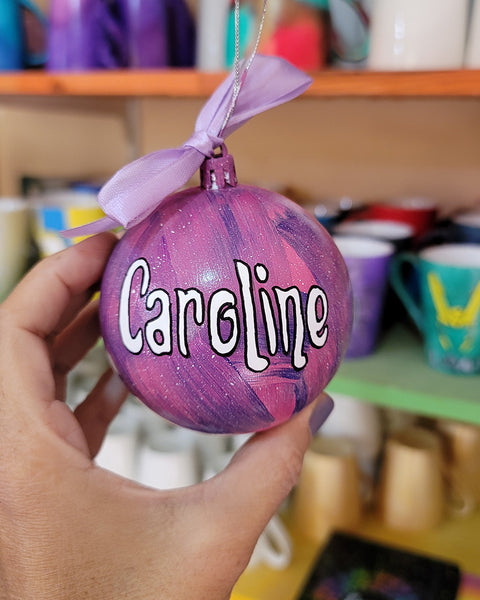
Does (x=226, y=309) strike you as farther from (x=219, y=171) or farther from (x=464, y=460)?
(x=464, y=460)

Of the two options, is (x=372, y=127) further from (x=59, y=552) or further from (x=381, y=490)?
(x=59, y=552)

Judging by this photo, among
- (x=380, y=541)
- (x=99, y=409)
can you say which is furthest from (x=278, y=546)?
(x=99, y=409)

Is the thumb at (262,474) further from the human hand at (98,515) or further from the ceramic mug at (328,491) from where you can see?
the ceramic mug at (328,491)

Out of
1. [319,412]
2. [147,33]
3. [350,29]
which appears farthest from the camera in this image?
[147,33]

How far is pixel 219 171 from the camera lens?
0.42 metres

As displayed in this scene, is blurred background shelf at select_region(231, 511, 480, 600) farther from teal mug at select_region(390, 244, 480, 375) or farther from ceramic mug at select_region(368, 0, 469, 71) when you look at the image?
ceramic mug at select_region(368, 0, 469, 71)

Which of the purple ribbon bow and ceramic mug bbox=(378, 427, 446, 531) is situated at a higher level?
the purple ribbon bow

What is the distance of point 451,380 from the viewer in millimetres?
673

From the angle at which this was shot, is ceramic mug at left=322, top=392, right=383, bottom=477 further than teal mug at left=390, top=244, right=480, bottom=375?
Yes

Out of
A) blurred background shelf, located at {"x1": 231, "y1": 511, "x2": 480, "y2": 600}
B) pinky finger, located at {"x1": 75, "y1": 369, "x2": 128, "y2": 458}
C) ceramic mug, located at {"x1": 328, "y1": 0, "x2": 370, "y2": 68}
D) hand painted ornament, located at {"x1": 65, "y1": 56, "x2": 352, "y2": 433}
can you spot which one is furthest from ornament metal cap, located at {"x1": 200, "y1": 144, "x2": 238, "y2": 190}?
blurred background shelf, located at {"x1": 231, "y1": 511, "x2": 480, "y2": 600}

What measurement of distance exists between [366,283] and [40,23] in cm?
67

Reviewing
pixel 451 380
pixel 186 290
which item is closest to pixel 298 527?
pixel 451 380

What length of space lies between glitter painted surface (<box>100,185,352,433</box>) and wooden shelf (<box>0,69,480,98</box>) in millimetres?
269

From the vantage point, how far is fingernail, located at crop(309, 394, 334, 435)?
0.48m
